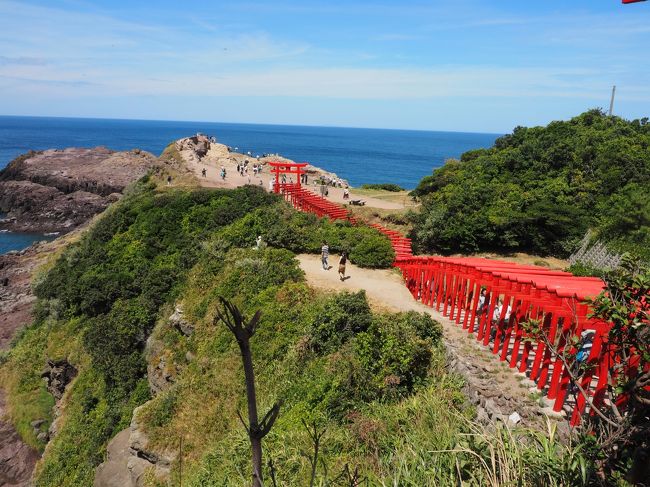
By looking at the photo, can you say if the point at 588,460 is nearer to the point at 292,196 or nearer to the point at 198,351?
the point at 198,351

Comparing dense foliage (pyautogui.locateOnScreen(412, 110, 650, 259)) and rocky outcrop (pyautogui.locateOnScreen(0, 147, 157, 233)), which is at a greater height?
dense foliage (pyautogui.locateOnScreen(412, 110, 650, 259))

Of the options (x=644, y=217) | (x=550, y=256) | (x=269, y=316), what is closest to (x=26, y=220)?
(x=269, y=316)

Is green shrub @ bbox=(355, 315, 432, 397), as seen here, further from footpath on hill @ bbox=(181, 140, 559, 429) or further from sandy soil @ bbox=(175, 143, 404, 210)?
sandy soil @ bbox=(175, 143, 404, 210)

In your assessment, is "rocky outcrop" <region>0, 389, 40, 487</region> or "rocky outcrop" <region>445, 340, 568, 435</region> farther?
"rocky outcrop" <region>0, 389, 40, 487</region>

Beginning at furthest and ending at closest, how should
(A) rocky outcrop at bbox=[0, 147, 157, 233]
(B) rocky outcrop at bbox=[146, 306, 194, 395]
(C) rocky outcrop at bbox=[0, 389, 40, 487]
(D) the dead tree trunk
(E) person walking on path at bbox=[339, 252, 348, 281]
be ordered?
(A) rocky outcrop at bbox=[0, 147, 157, 233] → (C) rocky outcrop at bbox=[0, 389, 40, 487] → (E) person walking on path at bbox=[339, 252, 348, 281] → (B) rocky outcrop at bbox=[146, 306, 194, 395] → (D) the dead tree trunk

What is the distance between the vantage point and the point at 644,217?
17000 mm

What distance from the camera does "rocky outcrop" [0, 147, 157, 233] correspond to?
5584cm

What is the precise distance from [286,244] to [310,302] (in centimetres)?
579

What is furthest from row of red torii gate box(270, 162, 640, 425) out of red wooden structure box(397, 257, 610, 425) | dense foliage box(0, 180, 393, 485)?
dense foliage box(0, 180, 393, 485)

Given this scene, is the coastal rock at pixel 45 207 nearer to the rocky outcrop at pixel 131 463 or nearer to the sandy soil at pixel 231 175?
the sandy soil at pixel 231 175

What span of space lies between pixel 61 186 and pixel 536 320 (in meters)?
69.4

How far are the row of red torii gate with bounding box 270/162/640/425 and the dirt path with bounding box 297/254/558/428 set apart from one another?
10.1 inches

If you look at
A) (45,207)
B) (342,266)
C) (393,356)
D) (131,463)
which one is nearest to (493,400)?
(393,356)

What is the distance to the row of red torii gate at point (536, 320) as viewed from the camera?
685cm
